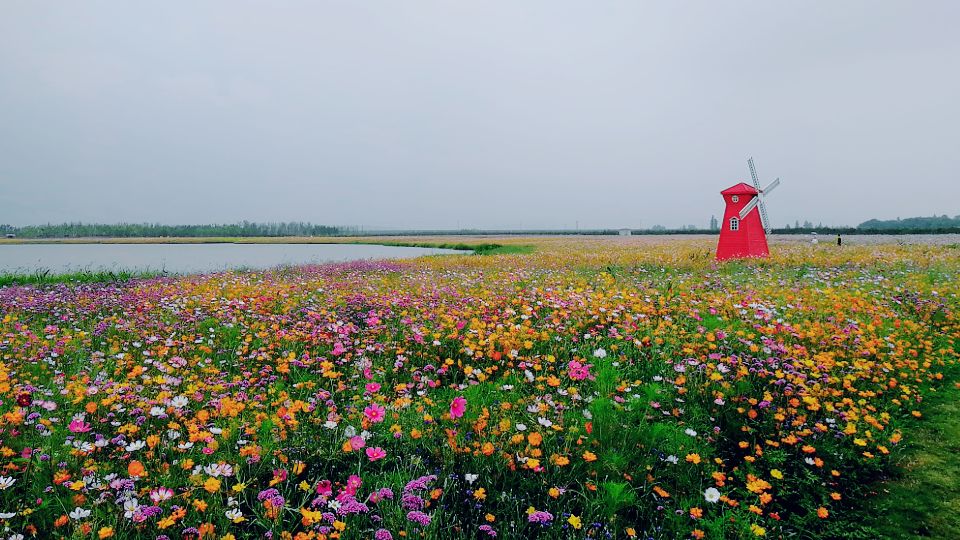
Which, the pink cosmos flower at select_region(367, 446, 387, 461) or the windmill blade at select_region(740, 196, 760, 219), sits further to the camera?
the windmill blade at select_region(740, 196, 760, 219)

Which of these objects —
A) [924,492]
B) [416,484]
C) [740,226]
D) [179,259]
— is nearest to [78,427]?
[416,484]

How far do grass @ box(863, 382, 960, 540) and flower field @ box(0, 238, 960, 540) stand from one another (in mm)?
166

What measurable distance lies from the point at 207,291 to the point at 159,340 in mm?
5237

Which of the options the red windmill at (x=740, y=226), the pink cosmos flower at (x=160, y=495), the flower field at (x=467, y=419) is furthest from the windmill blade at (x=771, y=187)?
the pink cosmos flower at (x=160, y=495)

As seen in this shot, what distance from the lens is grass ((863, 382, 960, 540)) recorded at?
3777 mm

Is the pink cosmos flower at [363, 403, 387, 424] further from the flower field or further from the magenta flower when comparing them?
the magenta flower

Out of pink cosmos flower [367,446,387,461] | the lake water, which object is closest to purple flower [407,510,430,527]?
pink cosmos flower [367,446,387,461]

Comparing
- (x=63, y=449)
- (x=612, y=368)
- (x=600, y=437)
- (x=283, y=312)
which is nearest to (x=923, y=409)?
(x=612, y=368)

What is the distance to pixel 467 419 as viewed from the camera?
4.56 m

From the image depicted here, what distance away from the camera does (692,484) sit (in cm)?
406

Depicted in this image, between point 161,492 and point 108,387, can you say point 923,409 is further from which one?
point 108,387

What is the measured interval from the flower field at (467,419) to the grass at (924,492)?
0.17m

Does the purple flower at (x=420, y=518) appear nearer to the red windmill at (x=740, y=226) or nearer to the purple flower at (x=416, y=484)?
the purple flower at (x=416, y=484)

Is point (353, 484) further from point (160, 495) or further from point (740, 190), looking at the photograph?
point (740, 190)
